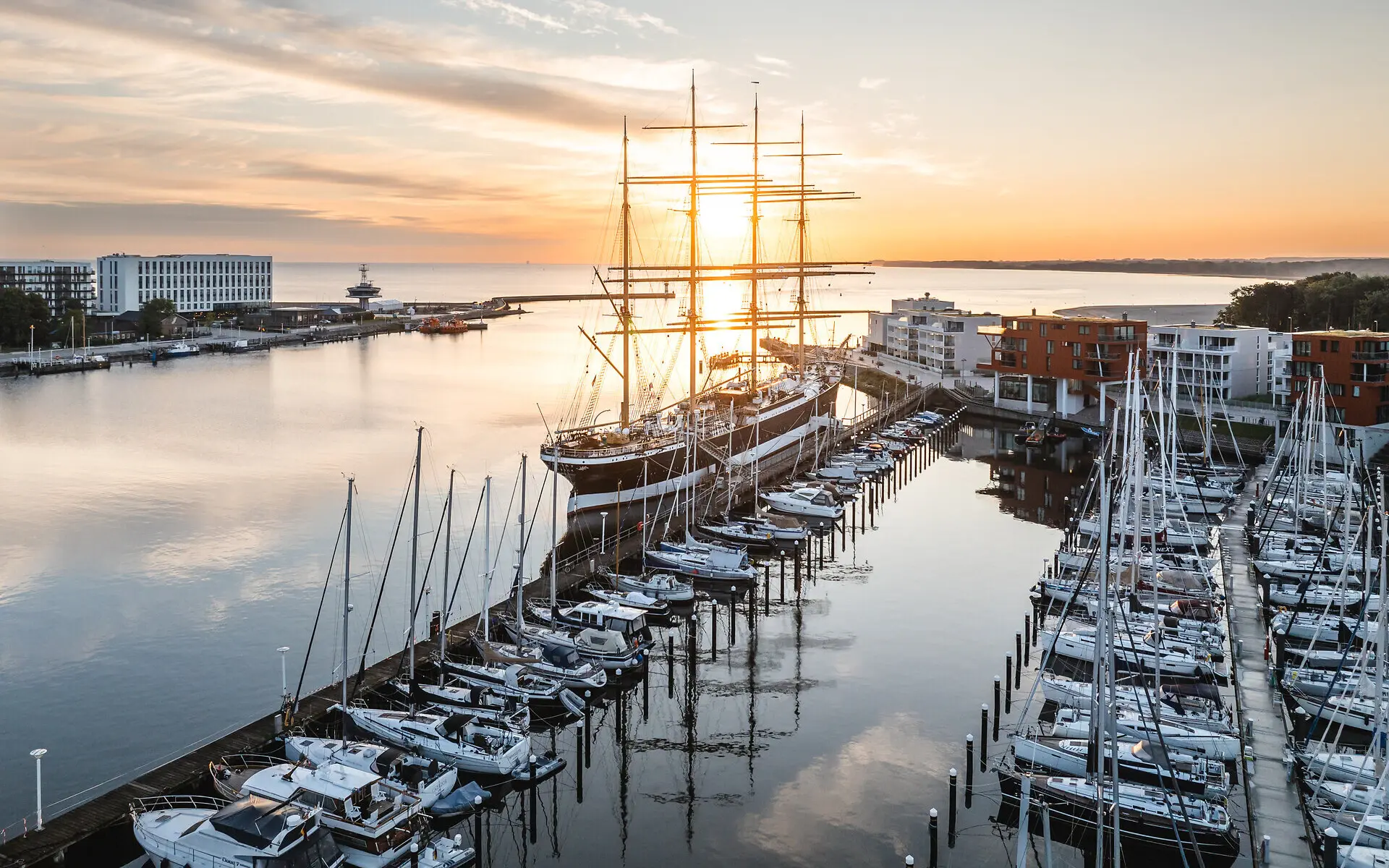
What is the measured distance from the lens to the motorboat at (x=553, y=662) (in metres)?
21.5

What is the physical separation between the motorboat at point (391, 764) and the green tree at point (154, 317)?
97.8 meters

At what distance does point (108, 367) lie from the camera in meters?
83.4

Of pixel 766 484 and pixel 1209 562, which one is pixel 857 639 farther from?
pixel 766 484

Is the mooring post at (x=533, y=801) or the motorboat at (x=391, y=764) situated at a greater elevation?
the motorboat at (x=391, y=764)

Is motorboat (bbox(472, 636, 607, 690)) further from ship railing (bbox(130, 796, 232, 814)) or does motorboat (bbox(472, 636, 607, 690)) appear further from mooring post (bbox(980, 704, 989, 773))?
mooring post (bbox(980, 704, 989, 773))

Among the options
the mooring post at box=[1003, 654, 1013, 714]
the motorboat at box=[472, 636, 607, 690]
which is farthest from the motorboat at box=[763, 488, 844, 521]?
the motorboat at box=[472, 636, 607, 690]

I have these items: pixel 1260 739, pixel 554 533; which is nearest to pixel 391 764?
pixel 554 533


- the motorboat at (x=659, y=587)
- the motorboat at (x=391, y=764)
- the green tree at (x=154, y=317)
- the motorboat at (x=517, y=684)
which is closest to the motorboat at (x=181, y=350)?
the green tree at (x=154, y=317)

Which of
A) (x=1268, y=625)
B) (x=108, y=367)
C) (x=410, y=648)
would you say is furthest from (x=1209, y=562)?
(x=108, y=367)

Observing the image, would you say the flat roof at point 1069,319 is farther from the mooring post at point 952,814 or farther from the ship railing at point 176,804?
the ship railing at point 176,804

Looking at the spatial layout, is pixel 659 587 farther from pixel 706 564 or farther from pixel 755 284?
pixel 755 284

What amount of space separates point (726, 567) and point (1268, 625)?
1333 cm

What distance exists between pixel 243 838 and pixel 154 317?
102 metres

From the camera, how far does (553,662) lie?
21.9 m
